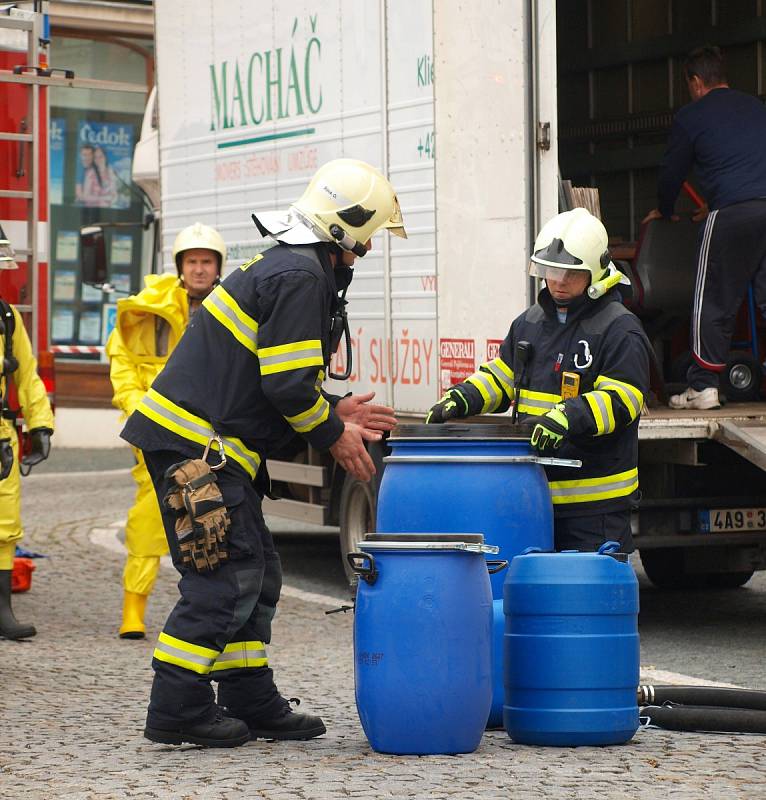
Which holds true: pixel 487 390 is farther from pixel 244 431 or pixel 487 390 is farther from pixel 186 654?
pixel 186 654

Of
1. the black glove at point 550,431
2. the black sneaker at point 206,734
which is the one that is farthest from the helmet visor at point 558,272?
the black sneaker at point 206,734

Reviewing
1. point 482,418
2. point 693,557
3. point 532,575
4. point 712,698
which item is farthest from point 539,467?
point 693,557

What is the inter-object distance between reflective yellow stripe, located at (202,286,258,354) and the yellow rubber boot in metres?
3.11

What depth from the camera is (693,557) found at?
10.1 metres

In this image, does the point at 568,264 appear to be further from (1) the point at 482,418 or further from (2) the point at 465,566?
(1) the point at 482,418

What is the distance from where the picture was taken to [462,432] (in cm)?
621

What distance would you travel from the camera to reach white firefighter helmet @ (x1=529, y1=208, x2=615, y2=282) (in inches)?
264

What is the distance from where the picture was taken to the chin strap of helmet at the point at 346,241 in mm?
6031

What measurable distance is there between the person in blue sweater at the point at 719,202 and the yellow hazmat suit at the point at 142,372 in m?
2.48

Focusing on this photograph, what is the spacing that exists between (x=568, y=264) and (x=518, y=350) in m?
0.37

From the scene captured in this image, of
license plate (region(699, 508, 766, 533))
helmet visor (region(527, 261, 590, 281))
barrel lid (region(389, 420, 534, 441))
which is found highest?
helmet visor (region(527, 261, 590, 281))

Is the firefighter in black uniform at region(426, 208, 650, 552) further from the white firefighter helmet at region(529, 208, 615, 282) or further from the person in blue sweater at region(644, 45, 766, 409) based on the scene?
the person in blue sweater at region(644, 45, 766, 409)

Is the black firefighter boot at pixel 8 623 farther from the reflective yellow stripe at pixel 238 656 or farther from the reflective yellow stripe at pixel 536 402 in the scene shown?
the reflective yellow stripe at pixel 536 402

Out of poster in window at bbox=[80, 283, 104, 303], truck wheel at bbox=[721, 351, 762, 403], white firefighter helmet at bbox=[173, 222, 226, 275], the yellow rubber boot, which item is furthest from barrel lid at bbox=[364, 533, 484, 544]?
poster in window at bbox=[80, 283, 104, 303]
